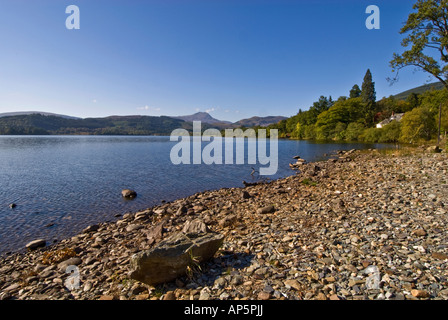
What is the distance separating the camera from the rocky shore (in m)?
4.99

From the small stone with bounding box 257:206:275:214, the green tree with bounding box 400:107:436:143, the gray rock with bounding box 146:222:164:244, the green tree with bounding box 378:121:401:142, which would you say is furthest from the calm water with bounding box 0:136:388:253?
the green tree with bounding box 378:121:401:142

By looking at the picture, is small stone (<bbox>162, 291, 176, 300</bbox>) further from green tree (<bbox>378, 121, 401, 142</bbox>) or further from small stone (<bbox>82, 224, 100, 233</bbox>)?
green tree (<bbox>378, 121, 401, 142</bbox>)

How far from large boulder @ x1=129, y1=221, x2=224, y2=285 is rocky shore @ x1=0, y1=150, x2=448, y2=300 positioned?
0.25 m

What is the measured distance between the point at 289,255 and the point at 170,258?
3521 mm

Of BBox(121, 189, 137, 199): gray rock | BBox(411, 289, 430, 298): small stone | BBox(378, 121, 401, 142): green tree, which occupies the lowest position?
BBox(121, 189, 137, 199): gray rock

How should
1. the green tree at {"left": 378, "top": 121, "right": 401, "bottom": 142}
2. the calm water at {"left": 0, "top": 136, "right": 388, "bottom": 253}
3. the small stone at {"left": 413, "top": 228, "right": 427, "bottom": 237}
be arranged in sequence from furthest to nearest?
the green tree at {"left": 378, "top": 121, "right": 401, "bottom": 142}, the calm water at {"left": 0, "top": 136, "right": 388, "bottom": 253}, the small stone at {"left": 413, "top": 228, "right": 427, "bottom": 237}

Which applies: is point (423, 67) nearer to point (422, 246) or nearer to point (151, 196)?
point (422, 246)

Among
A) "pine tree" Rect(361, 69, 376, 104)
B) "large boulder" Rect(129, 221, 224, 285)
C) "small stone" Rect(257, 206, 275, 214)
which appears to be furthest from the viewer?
"pine tree" Rect(361, 69, 376, 104)

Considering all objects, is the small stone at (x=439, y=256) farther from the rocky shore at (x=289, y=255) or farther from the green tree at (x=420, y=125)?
the green tree at (x=420, y=125)

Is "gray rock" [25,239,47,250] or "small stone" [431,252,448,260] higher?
"small stone" [431,252,448,260]

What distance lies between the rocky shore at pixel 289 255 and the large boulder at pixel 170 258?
25 centimetres

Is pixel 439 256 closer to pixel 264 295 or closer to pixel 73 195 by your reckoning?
pixel 264 295
